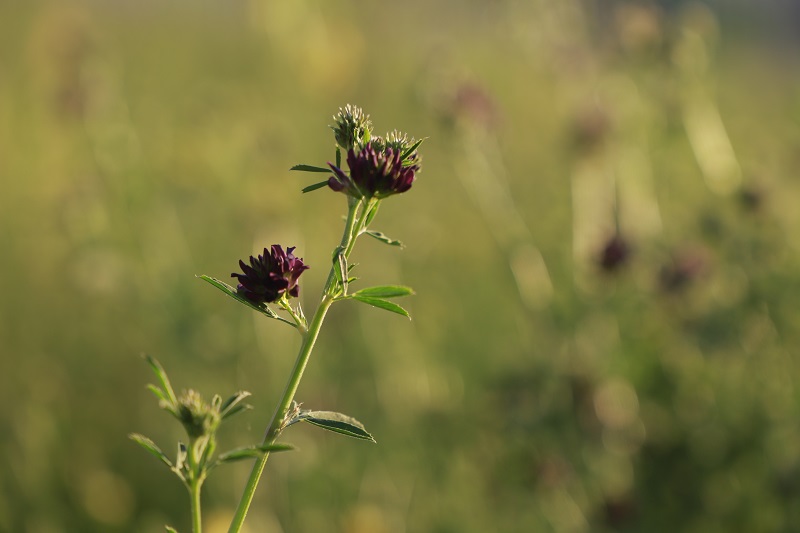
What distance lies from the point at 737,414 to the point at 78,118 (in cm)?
227

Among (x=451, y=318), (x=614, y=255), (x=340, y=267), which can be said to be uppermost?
(x=451, y=318)

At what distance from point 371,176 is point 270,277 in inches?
5.3

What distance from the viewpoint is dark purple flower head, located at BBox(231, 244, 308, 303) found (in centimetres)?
81

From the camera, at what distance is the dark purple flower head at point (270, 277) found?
2.65ft

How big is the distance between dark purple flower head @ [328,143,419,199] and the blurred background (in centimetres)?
149

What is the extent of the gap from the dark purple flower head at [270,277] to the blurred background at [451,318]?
1.46m

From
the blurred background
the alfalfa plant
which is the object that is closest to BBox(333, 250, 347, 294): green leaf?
the alfalfa plant

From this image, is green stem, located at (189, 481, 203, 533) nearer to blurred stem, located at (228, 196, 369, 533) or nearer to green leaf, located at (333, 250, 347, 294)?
blurred stem, located at (228, 196, 369, 533)

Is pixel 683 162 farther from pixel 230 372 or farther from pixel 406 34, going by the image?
pixel 406 34

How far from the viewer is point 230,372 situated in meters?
2.80

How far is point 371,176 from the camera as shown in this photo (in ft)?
2.54

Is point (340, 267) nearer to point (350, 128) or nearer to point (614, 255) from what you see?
point (350, 128)

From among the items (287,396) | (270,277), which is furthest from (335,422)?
(270,277)

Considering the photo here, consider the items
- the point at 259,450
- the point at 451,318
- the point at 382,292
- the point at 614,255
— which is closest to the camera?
the point at 259,450
